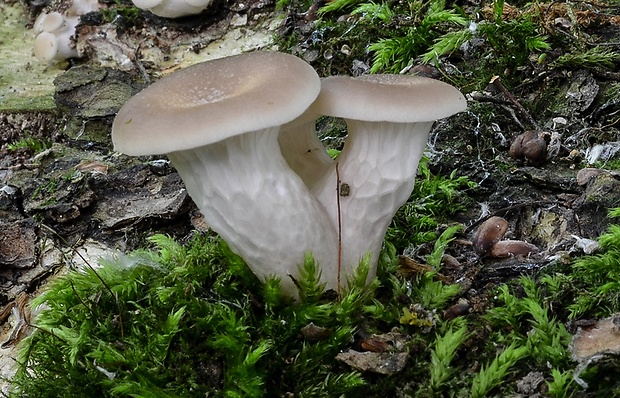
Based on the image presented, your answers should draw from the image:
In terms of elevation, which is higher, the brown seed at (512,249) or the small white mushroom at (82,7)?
the brown seed at (512,249)

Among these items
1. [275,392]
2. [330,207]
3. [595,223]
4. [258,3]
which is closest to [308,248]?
[330,207]

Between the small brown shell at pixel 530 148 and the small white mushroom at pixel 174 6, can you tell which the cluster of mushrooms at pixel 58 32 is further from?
the small brown shell at pixel 530 148

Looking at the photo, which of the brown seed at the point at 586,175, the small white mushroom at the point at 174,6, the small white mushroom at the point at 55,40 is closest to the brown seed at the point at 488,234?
the brown seed at the point at 586,175

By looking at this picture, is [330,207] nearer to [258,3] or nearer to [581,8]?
[581,8]

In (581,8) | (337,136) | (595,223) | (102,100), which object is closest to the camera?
(595,223)

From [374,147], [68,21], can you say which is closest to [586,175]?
[374,147]

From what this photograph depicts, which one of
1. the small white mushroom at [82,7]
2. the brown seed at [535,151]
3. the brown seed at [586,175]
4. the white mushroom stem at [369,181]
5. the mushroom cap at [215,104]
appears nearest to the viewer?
the mushroom cap at [215,104]

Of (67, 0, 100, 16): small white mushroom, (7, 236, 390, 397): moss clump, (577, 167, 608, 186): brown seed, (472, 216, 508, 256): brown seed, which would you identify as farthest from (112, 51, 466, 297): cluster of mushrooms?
(67, 0, 100, 16): small white mushroom
